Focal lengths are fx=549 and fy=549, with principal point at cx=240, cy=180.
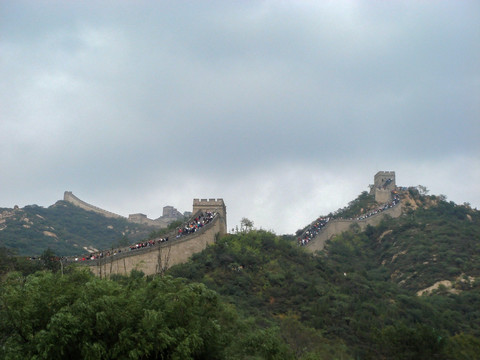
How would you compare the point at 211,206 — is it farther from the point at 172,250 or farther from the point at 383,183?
the point at 383,183

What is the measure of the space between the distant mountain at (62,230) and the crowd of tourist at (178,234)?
48.4ft

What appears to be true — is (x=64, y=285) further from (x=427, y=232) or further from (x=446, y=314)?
(x=427, y=232)

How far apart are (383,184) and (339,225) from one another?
24466 mm

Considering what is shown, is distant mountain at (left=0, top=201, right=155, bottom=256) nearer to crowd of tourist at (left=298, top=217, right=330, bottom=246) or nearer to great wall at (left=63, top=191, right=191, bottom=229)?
great wall at (left=63, top=191, right=191, bottom=229)

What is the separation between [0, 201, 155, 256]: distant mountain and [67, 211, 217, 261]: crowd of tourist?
581 inches

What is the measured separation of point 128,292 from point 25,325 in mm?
3226

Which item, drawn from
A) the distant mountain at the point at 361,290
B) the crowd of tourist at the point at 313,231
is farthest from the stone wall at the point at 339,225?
the distant mountain at the point at 361,290

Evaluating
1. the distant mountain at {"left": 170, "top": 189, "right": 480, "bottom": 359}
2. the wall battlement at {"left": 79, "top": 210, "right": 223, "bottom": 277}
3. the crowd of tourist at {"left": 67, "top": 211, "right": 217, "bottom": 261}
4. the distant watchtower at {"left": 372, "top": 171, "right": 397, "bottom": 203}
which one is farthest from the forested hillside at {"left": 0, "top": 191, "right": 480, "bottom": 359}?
the distant watchtower at {"left": 372, "top": 171, "right": 397, "bottom": 203}

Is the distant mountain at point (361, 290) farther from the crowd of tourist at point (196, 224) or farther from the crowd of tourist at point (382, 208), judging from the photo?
the crowd of tourist at point (382, 208)

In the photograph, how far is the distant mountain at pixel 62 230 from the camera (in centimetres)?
6816

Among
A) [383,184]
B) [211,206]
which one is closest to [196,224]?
[211,206]

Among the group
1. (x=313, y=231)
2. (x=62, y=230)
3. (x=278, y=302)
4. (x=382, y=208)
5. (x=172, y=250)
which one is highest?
(x=382, y=208)

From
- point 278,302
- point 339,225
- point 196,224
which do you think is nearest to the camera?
point 278,302

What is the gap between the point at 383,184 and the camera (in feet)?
299
